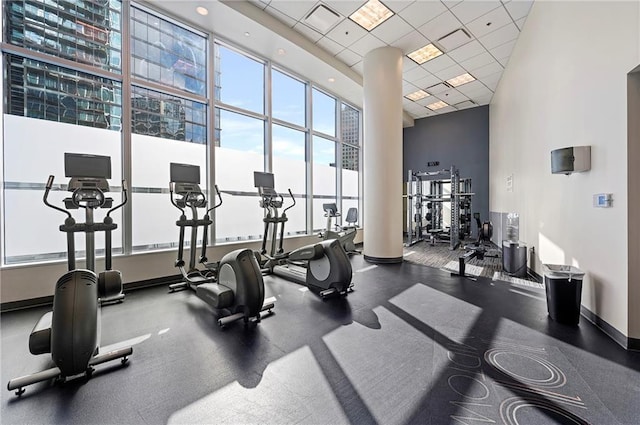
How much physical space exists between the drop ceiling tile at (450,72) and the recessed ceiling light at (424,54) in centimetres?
77

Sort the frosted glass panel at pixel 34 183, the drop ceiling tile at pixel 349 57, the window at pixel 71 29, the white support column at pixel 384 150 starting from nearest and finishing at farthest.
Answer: the frosted glass panel at pixel 34 183 < the window at pixel 71 29 < the white support column at pixel 384 150 < the drop ceiling tile at pixel 349 57

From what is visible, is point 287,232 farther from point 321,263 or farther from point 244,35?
point 244,35

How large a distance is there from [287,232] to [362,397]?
15.6 ft

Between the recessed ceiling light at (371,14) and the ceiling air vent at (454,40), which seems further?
the ceiling air vent at (454,40)

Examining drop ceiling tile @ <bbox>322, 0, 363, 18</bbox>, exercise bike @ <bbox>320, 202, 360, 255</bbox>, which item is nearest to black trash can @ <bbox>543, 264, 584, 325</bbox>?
exercise bike @ <bbox>320, 202, 360, 255</bbox>

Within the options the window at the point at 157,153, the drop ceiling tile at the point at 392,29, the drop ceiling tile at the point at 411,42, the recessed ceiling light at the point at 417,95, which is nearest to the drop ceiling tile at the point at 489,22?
the drop ceiling tile at the point at 411,42

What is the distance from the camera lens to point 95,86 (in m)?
3.81

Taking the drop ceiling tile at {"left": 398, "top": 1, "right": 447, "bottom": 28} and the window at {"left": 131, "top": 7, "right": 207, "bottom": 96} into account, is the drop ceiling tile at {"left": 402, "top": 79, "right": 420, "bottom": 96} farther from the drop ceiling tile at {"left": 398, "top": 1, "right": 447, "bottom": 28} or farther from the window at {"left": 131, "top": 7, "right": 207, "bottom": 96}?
the window at {"left": 131, "top": 7, "right": 207, "bottom": 96}

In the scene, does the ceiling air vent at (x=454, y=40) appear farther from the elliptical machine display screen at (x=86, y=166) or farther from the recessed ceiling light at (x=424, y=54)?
the elliptical machine display screen at (x=86, y=166)

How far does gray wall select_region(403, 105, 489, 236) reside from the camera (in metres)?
8.98

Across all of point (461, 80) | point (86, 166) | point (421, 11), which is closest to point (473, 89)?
point (461, 80)

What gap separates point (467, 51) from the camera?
227 inches

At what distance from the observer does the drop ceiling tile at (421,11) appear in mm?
4391

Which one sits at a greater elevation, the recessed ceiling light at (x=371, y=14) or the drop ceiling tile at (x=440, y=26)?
the recessed ceiling light at (x=371, y=14)
